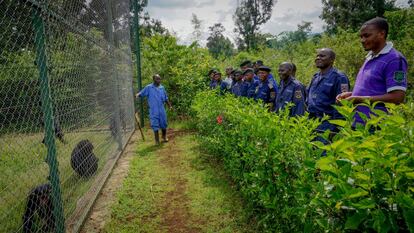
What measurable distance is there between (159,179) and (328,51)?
3.50 metres

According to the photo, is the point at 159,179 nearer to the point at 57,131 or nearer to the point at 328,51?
the point at 57,131

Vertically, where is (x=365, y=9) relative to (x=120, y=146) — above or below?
above

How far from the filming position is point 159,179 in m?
5.43

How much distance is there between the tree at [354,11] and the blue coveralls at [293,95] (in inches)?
959

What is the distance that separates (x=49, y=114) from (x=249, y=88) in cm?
543

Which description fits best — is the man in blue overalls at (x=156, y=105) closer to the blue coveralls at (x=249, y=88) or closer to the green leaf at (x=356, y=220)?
the blue coveralls at (x=249, y=88)

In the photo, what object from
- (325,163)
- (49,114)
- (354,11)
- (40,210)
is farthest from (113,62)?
(354,11)

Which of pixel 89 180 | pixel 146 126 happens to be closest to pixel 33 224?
pixel 89 180

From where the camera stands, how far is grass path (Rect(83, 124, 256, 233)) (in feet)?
12.3

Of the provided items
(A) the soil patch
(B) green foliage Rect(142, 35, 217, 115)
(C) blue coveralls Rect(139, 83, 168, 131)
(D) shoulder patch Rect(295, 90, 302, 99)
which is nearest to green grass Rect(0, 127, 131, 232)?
(A) the soil patch

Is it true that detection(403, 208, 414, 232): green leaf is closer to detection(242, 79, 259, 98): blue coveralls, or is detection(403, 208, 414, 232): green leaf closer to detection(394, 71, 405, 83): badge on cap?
detection(394, 71, 405, 83): badge on cap

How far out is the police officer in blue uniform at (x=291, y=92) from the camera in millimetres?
4773

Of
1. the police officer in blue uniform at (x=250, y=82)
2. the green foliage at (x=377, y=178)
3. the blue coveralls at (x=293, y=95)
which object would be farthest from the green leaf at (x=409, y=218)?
the police officer in blue uniform at (x=250, y=82)

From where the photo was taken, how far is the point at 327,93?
3.98 meters
